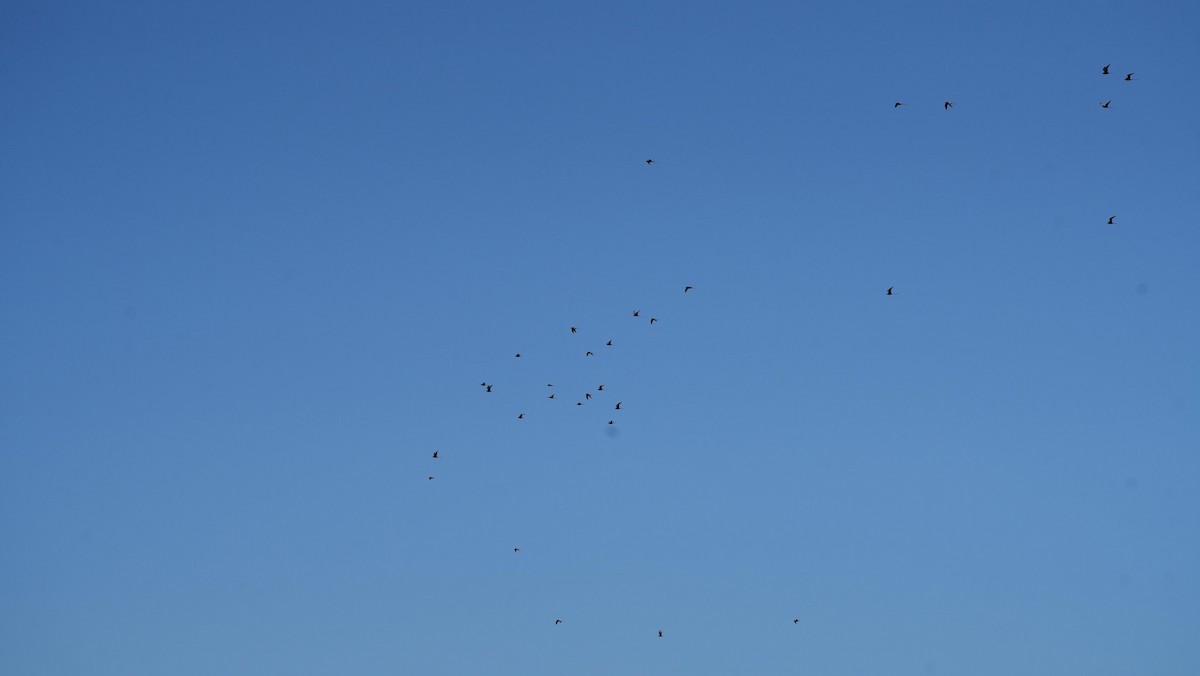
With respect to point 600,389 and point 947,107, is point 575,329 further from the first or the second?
point 947,107

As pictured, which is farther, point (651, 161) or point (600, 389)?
point (600, 389)

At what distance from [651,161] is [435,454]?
26.7 m

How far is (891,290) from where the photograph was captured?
90500 mm

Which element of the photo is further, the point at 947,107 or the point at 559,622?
the point at 559,622

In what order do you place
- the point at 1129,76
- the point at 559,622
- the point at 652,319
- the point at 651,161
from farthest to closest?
the point at 559,622 < the point at 652,319 < the point at 651,161 < the point at 1129,76

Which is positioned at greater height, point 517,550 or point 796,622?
point 517,550

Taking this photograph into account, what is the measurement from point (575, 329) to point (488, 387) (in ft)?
24.2

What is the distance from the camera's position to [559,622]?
345 feet

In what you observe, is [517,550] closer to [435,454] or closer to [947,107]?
[435,454]

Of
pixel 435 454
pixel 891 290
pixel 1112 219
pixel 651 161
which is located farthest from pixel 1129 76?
pixel 435 454

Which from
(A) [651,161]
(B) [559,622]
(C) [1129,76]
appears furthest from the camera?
(B) [559,622]

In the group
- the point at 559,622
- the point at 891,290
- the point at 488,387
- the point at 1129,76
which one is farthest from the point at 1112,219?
the point at 559,622

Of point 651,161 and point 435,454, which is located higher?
point 651,161

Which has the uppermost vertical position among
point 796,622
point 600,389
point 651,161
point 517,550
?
point 651,161
